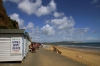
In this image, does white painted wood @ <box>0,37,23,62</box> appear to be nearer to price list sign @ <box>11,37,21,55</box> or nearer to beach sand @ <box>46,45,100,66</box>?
price list sign @ <box>11,37,21,55</box>

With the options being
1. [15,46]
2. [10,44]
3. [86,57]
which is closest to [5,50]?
[10,44]

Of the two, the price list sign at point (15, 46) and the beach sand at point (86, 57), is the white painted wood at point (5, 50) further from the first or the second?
the beach sand at point (86, 57)

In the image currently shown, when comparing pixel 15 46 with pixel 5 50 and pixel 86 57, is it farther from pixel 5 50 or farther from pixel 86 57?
pixel 86 57

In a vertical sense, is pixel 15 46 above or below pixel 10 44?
below

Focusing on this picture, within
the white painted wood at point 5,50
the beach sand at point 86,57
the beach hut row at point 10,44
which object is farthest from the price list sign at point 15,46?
the beach sand at point 86,57

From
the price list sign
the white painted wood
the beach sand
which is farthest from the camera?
the beach sand

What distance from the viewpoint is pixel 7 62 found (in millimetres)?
14375

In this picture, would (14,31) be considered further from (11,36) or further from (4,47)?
(4,47)

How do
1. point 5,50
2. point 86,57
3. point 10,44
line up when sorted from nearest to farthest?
1. point 5,50
2. point 10,44
3. point 86,57

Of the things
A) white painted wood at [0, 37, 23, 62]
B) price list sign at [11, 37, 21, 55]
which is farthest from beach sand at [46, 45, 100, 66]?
white painted wood at [0, 37, 23, 62]

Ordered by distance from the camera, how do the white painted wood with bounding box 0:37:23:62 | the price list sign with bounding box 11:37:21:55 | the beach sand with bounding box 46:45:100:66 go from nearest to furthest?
the white painted wood with bounding box 0:37:23:62 → the price list sign with bounding box 11:37:21:55 → the beach sand with bounding box 46:45:100:66

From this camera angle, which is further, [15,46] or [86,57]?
[86,57]

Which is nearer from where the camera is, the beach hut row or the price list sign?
the beach hut row

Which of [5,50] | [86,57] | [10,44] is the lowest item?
[86,57]
